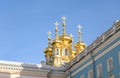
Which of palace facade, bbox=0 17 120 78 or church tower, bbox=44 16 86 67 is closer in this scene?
palace facade, bbox=0 17 120 78

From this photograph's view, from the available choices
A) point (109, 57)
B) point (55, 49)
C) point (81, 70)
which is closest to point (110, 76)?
point (109, 57)

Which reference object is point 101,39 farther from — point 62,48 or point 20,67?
point 62,48

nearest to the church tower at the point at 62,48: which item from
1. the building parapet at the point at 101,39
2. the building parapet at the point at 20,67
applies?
the building parapet at the point at 20,67

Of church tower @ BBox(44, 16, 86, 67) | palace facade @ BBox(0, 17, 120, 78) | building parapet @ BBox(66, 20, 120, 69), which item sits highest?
church tower @ BBox(44, 16, 86, 67)

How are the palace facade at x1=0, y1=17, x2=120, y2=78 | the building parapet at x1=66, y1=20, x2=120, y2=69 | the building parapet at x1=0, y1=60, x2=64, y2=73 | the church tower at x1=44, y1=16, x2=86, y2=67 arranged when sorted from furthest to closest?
1. the church tower at x1=44, y1=16, x2=86, y2=67
2. the building parapet at x1=0, y1=60, x2=64, y2=73
3. the palace facade at x1=0, y1=17, x2=120, y2=78
4. the building parapet at x1=66, y1=20, x2=120, y2=69

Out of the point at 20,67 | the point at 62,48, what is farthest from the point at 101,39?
the point at 62,48

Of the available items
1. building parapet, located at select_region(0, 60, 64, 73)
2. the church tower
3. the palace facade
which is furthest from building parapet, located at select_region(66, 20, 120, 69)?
the church tower

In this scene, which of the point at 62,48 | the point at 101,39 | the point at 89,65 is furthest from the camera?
the point at 62,48

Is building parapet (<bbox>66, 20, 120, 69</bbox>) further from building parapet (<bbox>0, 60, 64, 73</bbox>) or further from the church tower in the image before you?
the church tower

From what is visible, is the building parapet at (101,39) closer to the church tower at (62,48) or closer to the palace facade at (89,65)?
the palace facade at (89,65)

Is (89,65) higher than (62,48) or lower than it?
Result: lower

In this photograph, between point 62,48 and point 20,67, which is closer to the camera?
point 20,67

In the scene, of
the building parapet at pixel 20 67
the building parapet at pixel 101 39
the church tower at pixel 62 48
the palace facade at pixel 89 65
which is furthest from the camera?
the church tower at pixel 62 48

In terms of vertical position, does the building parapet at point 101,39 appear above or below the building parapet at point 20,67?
above
